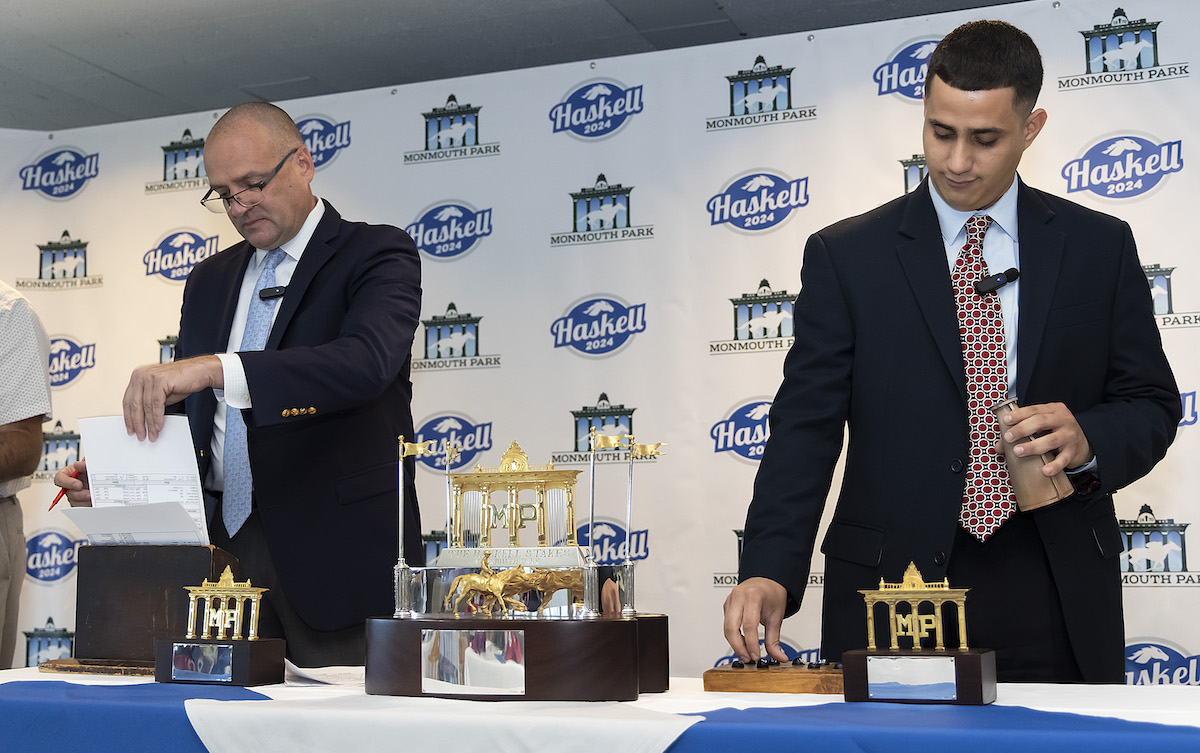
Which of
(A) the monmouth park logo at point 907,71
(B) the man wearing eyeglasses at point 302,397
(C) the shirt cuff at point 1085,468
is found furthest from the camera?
(A) the monmouth park logo at point 907,71

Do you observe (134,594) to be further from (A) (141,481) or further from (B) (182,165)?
(B) (182,165)

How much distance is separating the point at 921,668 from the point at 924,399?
2.29 ft

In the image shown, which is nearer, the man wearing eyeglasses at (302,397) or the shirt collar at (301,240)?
the man wearing eyeglasses at (302,397)

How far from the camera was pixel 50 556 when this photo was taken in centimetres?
436

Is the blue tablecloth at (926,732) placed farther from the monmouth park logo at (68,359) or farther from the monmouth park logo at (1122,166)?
the monmouth park logo at (68,359)

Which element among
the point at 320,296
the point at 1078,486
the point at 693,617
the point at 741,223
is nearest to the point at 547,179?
the point at 741,223

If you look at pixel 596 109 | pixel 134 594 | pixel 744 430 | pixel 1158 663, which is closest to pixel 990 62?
pixel 134 594

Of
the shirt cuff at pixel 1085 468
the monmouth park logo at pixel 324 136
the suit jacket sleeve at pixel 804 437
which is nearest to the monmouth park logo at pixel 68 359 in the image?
the monmouth park logo at pixel 324 136

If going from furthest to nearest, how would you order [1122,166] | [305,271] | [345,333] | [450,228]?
[450,228] → [1122,166] → [305,271] → [345,333]

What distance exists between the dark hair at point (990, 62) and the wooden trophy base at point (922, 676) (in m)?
0.96

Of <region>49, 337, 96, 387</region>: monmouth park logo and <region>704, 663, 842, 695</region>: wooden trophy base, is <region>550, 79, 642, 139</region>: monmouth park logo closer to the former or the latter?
<region>49, 337, 96, 387</region>: monmouth park logo

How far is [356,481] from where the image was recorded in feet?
7.45

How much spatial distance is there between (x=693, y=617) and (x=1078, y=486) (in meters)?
2.02

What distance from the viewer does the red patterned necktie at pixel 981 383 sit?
6.00 feet
